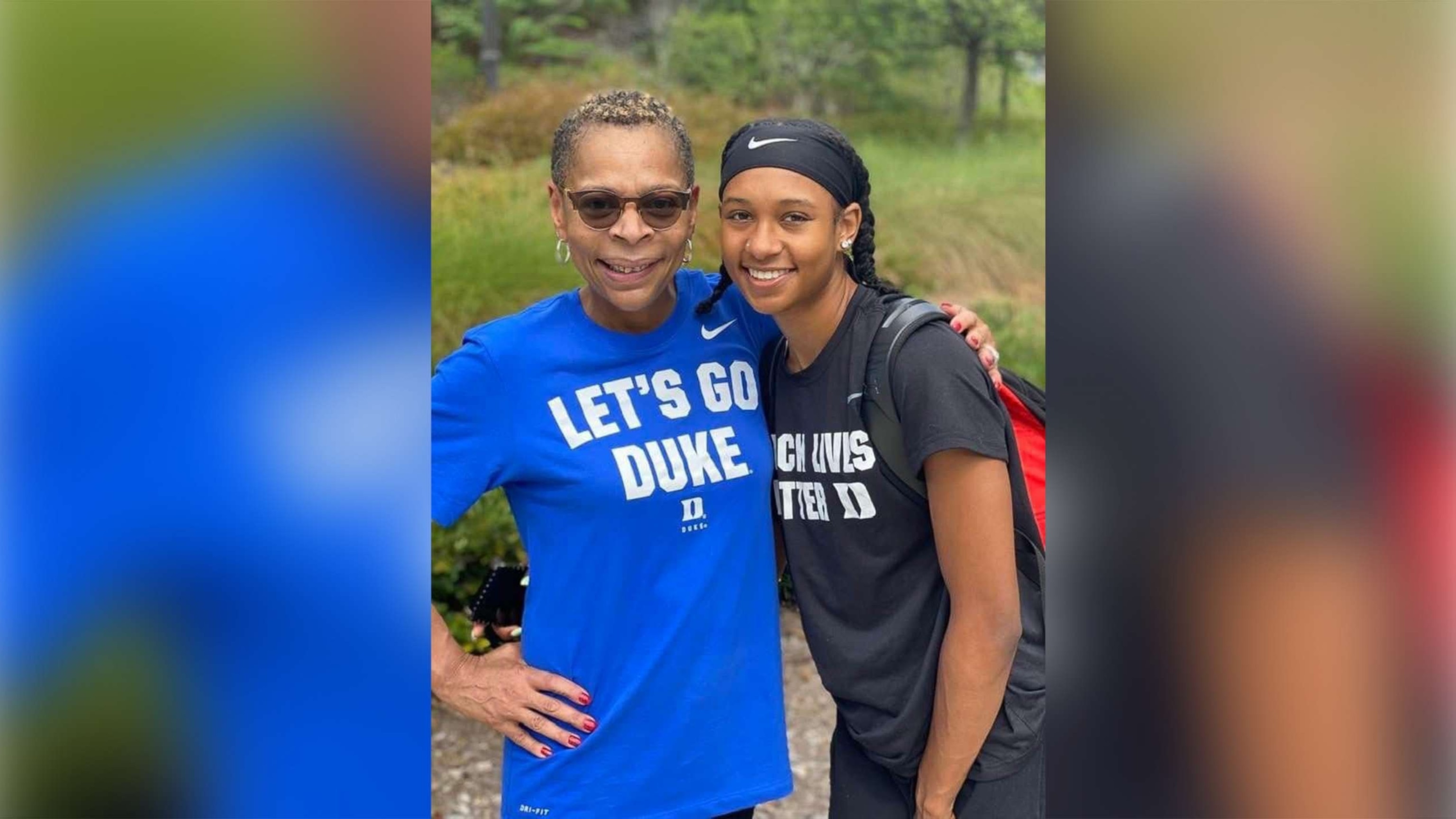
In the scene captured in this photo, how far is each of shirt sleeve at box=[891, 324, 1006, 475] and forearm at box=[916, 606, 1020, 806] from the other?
0.95 ft

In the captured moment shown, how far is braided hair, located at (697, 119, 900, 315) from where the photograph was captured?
2180 mm

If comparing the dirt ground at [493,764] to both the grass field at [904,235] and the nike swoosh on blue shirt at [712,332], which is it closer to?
the grass field at [904,235]

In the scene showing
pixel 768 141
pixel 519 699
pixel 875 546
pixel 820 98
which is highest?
pixel 820 98

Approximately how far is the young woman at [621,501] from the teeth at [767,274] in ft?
0.56

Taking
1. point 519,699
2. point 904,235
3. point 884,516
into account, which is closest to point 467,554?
point 519,699

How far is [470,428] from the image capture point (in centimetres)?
216

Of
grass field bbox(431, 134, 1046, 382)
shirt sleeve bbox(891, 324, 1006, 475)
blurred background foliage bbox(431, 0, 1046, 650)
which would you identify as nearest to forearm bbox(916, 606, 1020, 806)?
shirt sleeve bbox(891, 324, 1006, 475)

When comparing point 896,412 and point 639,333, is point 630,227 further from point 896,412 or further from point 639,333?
point 896,412

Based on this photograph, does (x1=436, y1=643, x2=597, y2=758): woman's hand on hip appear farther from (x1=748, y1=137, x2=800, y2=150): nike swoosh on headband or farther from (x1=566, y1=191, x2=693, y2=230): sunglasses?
(x1=748, y1=137, x2=800, y2=150): nike swoosh on headband

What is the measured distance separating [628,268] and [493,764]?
11.9 ft
